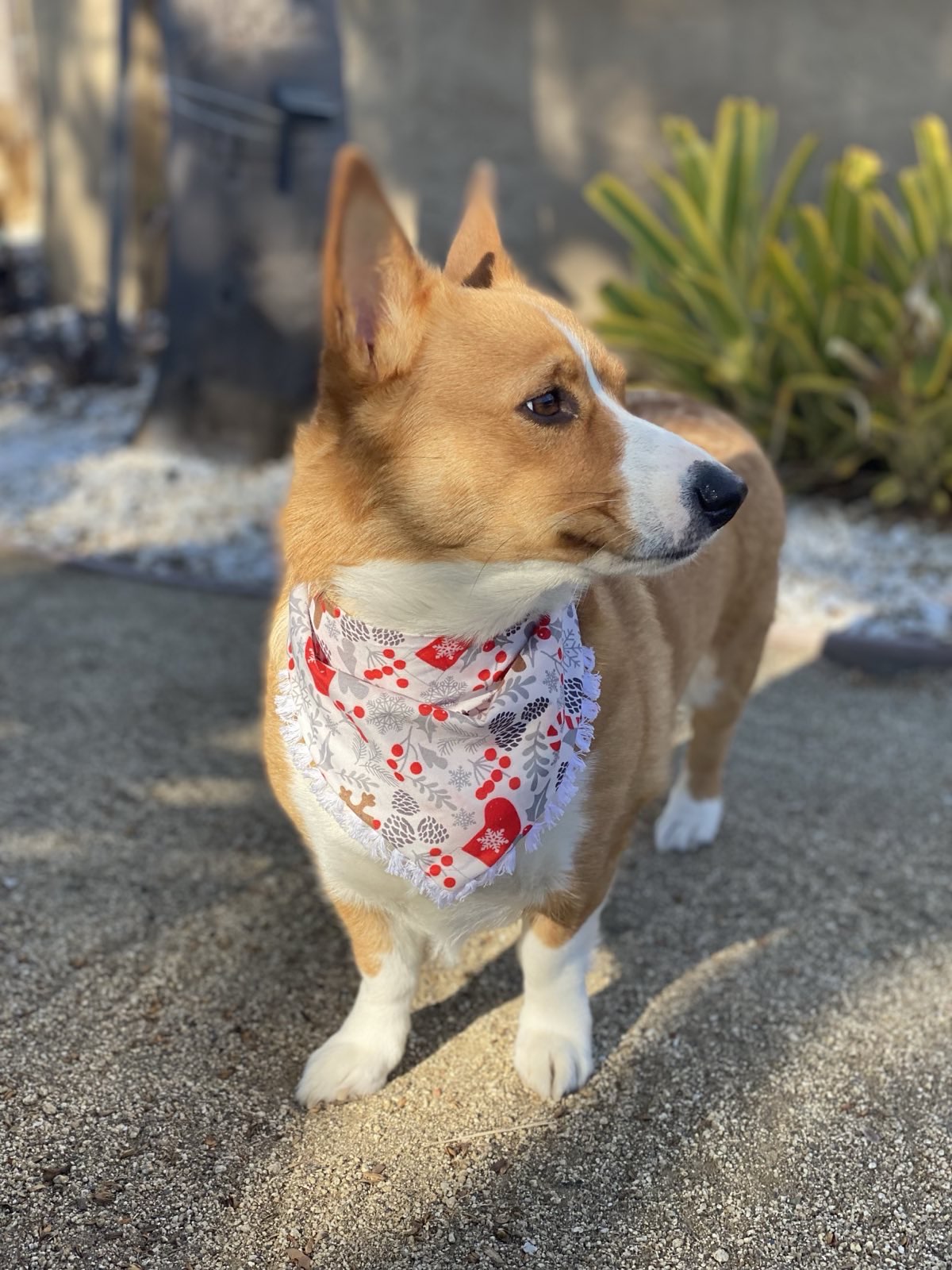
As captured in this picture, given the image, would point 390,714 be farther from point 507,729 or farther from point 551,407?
point 551,407

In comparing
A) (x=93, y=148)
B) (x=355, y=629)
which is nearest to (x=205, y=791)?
(x=355, y=629)

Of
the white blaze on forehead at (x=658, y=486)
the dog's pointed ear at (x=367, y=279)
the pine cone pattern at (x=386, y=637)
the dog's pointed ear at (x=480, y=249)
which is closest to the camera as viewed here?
the dog's pointed ear at (x=367, y=279)

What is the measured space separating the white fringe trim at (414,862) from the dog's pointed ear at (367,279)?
2.24 feet

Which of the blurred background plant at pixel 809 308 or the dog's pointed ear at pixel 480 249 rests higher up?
the dog's pointed ear at pixel 480 249

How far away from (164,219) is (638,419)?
7420 mm

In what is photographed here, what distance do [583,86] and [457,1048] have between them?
5805mm

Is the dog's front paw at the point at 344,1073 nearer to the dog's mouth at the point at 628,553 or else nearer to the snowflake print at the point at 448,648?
the snowflake print at the point at 448,648

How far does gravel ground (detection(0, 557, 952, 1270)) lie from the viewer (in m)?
2.04

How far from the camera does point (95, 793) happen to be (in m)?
3.36

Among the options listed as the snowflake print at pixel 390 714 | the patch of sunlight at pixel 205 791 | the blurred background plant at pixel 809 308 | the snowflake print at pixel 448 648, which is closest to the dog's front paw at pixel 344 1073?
the snowflake print at pixel 390 714

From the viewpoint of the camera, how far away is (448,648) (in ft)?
6.46

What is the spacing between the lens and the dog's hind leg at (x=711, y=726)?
309cm

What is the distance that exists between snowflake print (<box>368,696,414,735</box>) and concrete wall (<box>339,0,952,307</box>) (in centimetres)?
538

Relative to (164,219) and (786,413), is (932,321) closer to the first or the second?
(786,413)
